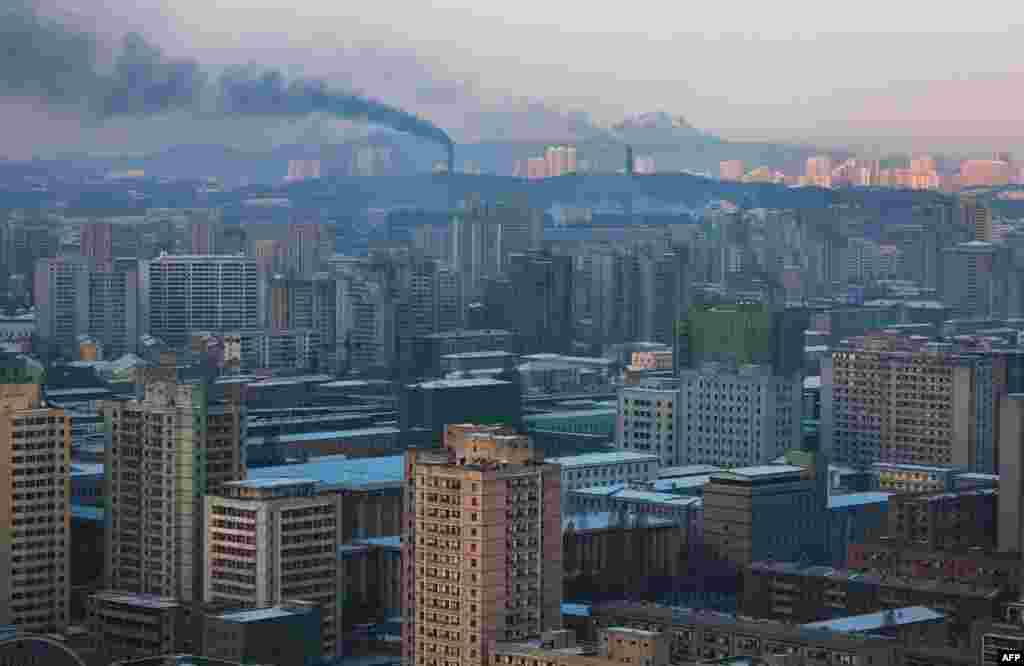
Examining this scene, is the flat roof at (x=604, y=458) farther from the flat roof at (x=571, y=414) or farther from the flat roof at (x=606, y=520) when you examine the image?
the flat roof at (x=571, y=414)

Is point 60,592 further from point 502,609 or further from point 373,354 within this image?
point 373,354

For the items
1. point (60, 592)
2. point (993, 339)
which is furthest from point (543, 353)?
point (60, 592)

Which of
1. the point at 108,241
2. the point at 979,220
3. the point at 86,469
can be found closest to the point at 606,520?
the point at 86,469

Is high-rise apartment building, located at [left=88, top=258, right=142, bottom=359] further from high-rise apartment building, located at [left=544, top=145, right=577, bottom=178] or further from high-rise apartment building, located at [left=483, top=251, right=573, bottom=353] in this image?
high-rise apartment building, located at [left=544, top=145, right=577, bottom=178]

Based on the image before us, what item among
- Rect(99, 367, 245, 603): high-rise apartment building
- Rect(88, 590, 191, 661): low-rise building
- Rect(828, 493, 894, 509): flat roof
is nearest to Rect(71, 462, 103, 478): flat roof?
Rect(99, 367, 245, 603): high-rise apartment building

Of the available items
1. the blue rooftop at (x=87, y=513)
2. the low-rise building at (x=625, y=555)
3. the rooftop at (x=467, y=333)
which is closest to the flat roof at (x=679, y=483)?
the low-rise building at (x=625, y=555)

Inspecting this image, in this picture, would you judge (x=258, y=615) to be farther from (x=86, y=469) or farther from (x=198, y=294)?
(x=198, y=294)
